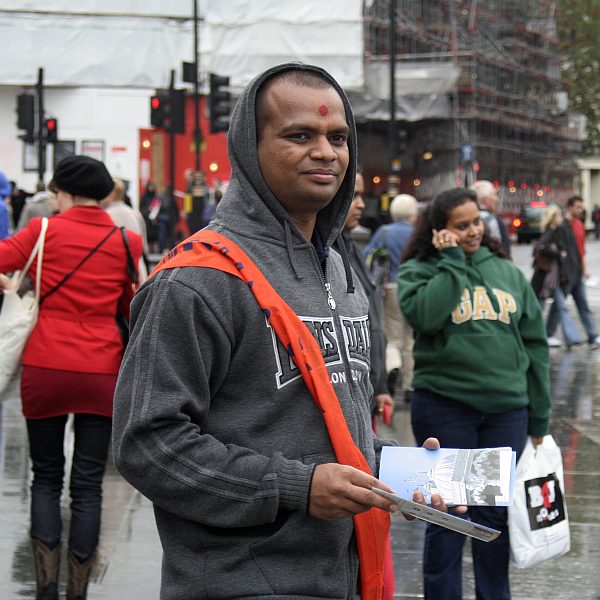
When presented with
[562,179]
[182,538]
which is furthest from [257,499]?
[562,179]

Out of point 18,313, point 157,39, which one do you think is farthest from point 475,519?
point 157,39

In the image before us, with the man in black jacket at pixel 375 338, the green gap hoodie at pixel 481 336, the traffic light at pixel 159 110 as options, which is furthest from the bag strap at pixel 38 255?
the traffic light at pixel 159 110

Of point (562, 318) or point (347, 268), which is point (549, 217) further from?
point (347, 268)

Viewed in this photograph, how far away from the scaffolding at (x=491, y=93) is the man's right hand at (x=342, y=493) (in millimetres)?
45397

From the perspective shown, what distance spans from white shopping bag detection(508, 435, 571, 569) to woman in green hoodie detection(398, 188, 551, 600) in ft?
0.22

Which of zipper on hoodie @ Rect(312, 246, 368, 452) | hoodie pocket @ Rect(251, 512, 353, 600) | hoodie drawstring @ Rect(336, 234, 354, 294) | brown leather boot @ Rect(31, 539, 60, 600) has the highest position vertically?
hoodie drawstring @ Rect(336, 234, 354, 294)

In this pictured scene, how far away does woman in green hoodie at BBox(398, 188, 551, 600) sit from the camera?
5078mm

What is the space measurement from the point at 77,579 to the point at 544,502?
6.28ft

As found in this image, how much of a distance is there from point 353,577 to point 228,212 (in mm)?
774

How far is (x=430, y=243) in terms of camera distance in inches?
213

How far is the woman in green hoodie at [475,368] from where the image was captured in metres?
5.08

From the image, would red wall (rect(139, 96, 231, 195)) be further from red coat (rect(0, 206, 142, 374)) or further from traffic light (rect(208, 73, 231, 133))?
red coat (rect(0, 206, 142, 374))

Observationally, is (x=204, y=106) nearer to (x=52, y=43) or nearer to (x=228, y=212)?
(x=52, y=43)

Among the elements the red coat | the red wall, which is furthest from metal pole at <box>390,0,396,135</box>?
the red coat
